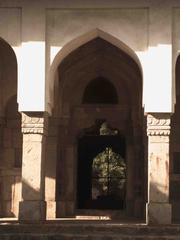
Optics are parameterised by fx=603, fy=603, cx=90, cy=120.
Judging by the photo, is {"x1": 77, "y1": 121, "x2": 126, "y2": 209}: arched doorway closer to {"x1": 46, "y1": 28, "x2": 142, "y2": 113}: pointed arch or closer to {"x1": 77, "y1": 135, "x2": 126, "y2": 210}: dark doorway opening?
{"x1": 77, "y1": 135, "x2": 126, "y2": 210}: dark doorway opening

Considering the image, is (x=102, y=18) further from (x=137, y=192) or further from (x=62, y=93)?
(x=137, y=192)

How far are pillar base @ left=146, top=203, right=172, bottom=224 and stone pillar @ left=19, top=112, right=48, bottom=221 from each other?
2.16 metres

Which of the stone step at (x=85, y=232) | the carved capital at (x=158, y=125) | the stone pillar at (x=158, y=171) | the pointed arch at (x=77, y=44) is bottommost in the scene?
the stone step at (x=85, y=232)

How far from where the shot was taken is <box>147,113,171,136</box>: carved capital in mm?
12016

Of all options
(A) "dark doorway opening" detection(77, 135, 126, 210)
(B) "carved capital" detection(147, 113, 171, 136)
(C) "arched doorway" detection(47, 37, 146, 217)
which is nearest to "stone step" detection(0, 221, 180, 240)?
(B) "carved capital" detection(147, 113, 171, 136)

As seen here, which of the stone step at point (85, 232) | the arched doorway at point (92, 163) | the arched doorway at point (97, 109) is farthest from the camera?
the arched doorway at point (92, 163)

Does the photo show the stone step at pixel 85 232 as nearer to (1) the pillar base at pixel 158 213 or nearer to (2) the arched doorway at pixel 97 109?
(1) the pillar base at pixel 158 213

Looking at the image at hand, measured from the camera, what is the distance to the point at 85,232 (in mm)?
10766

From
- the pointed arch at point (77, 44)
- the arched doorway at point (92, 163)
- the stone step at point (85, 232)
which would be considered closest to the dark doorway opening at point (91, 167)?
Answer: the arched doorway at point (92, 163)

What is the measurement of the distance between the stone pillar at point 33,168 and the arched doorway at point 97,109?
272 centimetres

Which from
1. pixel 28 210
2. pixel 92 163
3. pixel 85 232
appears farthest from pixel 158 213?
pixel 92 163

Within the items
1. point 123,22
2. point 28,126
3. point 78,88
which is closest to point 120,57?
point 78,88

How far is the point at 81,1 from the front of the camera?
12203mm

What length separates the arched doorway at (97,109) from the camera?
1498 cm
